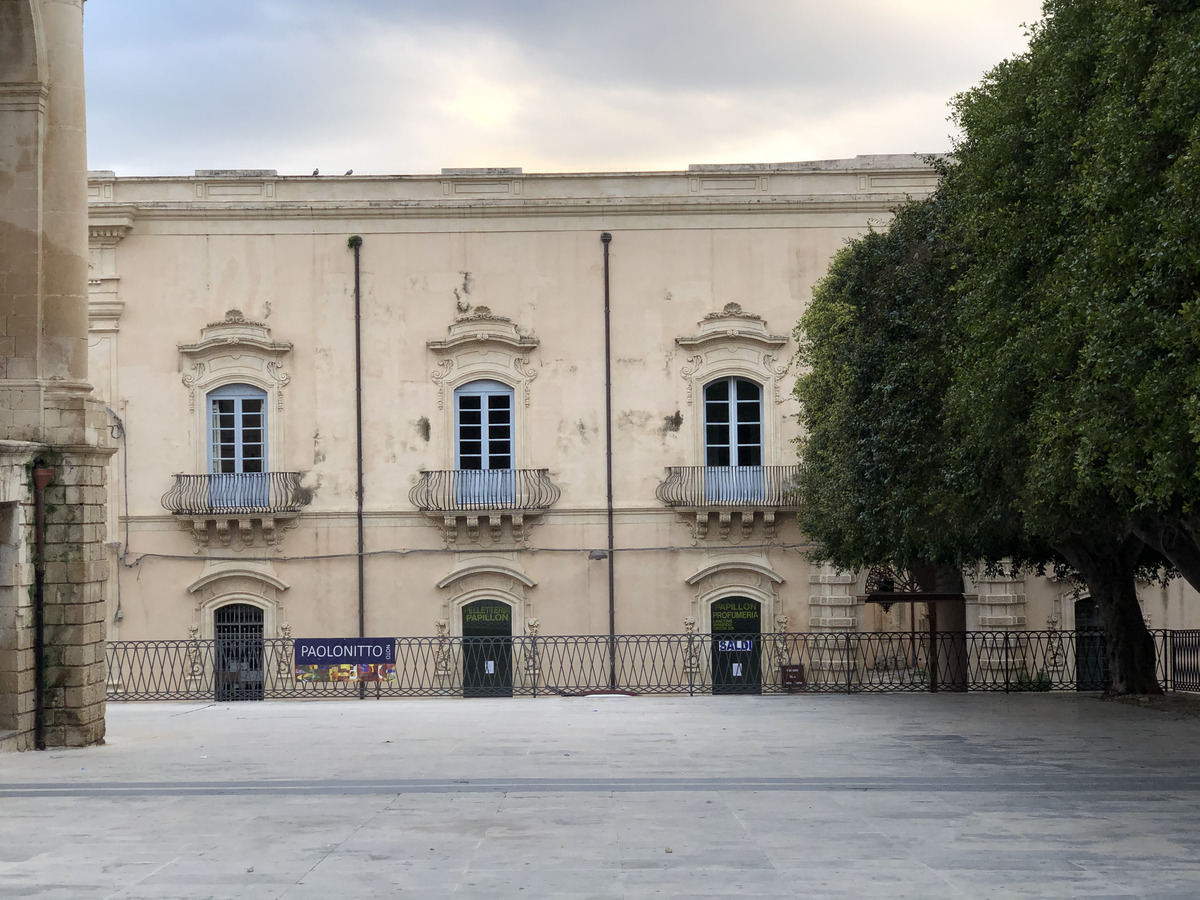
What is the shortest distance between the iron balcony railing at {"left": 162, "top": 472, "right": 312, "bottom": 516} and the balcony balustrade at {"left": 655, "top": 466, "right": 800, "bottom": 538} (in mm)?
7534

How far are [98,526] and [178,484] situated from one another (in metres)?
12.7

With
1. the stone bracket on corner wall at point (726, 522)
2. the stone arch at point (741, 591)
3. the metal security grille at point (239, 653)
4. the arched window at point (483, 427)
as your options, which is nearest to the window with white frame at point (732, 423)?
the stone bracket on corner wall at point (726, 522)

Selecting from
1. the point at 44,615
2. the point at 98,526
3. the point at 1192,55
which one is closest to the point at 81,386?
the point at 98,526

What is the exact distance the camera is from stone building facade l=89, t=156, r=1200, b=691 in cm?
2756

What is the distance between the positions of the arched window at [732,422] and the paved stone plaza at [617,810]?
11.2 metres

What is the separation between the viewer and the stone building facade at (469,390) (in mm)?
27562

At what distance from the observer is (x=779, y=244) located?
28.0 metres

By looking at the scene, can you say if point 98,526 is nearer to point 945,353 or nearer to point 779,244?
point 945,353

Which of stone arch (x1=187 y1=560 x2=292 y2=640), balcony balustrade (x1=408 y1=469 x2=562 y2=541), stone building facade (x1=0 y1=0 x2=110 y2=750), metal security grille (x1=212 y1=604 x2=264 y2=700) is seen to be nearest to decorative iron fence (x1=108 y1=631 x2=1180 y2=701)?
metal security grille (x1=212 y1=604 x2=264 y2=700)

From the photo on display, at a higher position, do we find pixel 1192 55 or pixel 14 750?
pixel 1192 55

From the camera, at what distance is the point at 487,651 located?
27203mm

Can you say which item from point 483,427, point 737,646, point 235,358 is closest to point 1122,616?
point 737,646

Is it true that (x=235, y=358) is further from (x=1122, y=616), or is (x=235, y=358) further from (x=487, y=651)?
(x=1122, y=616)

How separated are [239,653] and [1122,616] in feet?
54.7
